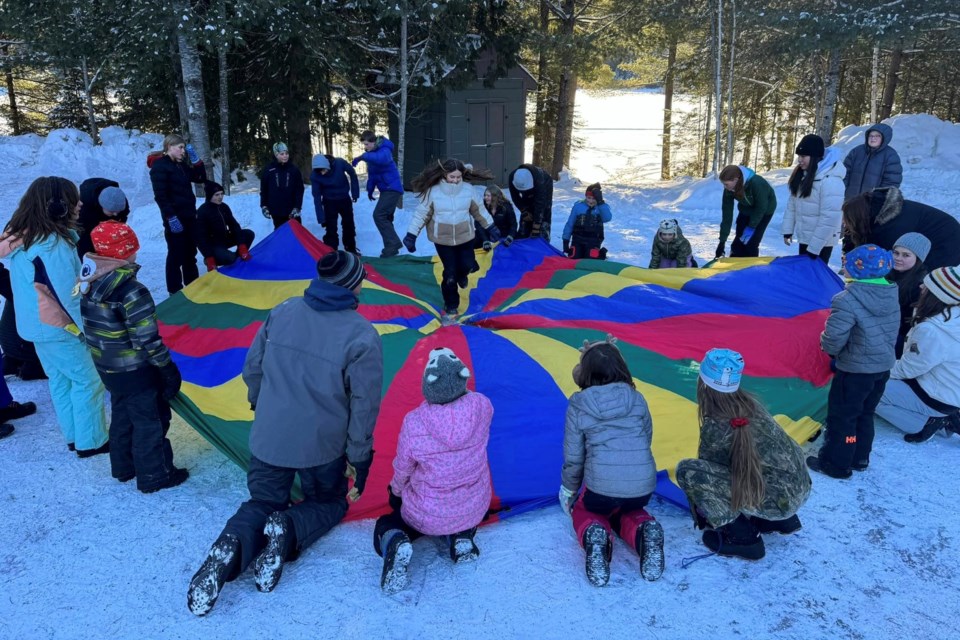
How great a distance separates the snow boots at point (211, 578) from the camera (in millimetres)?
2668

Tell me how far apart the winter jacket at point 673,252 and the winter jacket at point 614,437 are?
376cm

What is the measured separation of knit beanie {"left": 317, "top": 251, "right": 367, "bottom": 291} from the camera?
2.91 metres

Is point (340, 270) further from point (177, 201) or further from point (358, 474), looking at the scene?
point (177, 201)

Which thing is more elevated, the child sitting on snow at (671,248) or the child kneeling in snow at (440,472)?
the child sitting on snow at (671,248)

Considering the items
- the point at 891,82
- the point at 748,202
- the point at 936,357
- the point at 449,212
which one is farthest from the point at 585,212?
the point at 891,82

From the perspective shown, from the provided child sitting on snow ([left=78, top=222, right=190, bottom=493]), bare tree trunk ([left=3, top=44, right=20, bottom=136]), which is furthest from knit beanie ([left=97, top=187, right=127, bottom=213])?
bare tree trunk ([left=3, top=44, right=20, bottom=136])

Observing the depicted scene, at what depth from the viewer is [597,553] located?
289cm

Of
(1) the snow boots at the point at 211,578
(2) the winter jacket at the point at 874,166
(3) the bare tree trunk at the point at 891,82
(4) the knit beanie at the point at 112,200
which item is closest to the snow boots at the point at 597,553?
(1) the snow boots at the point at 211,578

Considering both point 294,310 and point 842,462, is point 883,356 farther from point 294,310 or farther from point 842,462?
point 294,310

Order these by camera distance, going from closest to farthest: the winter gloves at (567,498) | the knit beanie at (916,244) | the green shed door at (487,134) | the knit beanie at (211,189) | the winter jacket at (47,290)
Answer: the winter gloves at (567,498) < the winter jacket at (47,290) < the knit beanie at (916,244) < the knit beanie at (211,189) < the green shed door at (487,134)

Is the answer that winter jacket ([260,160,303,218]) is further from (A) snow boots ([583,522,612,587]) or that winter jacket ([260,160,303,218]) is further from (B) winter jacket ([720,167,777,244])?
(A) snow boots ([583,522,612,587])

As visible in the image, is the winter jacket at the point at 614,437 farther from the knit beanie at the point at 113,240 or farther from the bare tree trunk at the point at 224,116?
Result: the bare tree trunk at the point at 224,116

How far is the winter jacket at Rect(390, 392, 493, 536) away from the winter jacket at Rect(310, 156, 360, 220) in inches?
212

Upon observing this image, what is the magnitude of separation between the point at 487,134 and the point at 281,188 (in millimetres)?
8078
